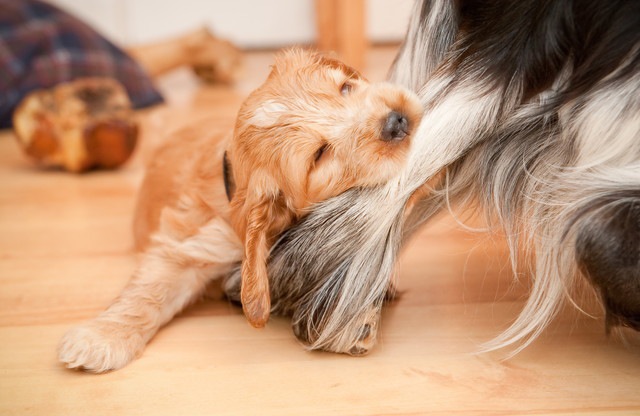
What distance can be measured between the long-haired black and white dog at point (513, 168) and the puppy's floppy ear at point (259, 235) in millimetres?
36

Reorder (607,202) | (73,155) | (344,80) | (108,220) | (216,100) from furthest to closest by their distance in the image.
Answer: (216,100) → (73,155) → (108,220) → (344,80) → (607,202)

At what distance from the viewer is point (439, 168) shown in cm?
98

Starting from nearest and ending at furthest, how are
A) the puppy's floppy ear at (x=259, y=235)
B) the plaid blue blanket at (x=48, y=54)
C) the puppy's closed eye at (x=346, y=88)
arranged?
the puppy's floppy ear at (x=259, y=235) < the puppy's closed eye at (x=346, y=88) < the plaid blue blanket at (x=48, y=54)

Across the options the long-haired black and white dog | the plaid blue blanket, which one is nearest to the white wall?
the plaid blue blanket

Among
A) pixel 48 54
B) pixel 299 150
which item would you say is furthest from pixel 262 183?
pixel 48 54

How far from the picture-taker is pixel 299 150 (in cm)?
105

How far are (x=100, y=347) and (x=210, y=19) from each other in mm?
2728

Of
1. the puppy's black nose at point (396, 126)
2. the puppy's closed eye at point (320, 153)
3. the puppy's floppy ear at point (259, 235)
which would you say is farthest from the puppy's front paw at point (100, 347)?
the puppy's black nose at point (396, 126)

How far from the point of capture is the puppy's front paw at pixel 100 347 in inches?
40.1

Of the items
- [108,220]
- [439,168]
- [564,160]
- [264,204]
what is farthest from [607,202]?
[108,220]

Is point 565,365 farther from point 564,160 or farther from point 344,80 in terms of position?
point 344,80

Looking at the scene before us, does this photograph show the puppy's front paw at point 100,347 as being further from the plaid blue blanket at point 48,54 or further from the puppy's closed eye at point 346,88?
the plaid blue blanket at point 48,54

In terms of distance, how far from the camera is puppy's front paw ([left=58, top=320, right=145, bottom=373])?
1019mm

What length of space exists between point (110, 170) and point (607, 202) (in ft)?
5.00
